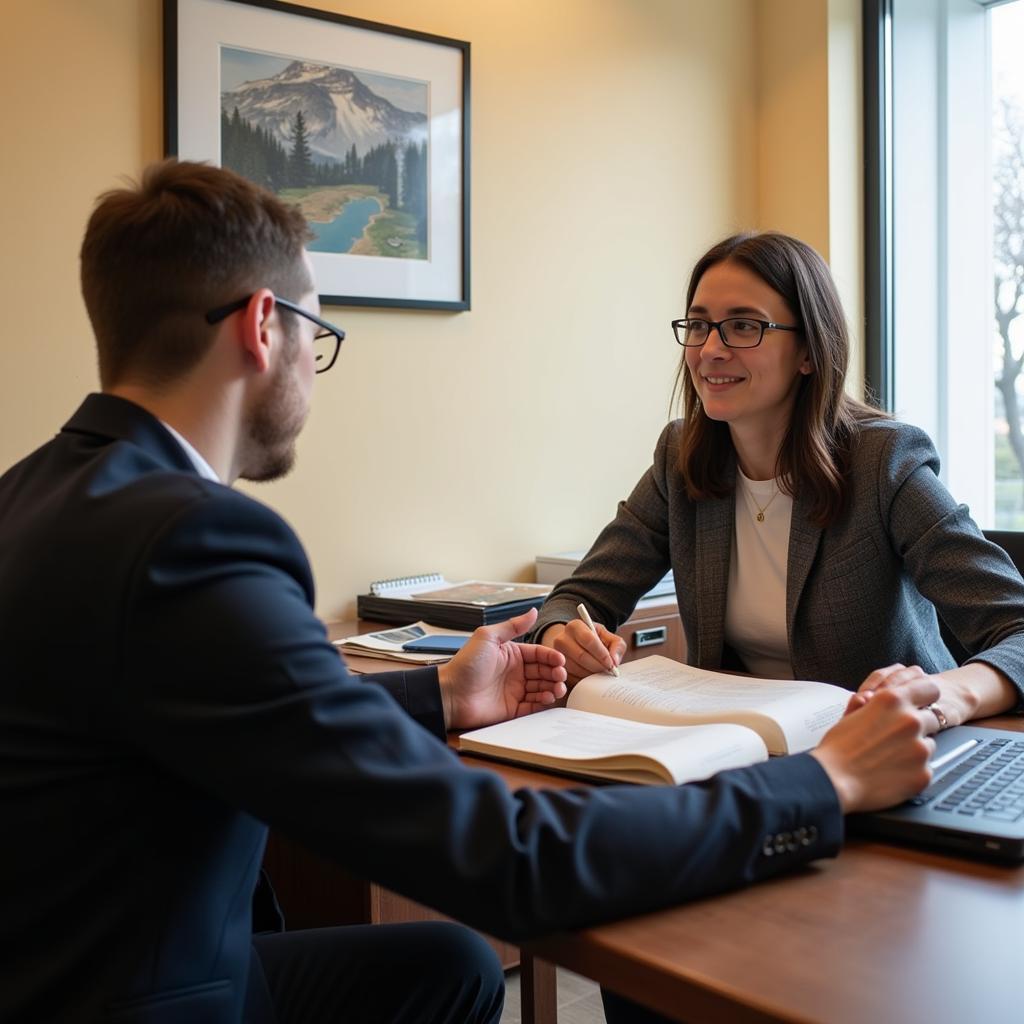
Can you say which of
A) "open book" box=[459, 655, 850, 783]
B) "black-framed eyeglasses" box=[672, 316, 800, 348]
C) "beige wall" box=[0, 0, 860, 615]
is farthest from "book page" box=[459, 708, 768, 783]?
"beige wall" box=[0, 0, 860, 615]

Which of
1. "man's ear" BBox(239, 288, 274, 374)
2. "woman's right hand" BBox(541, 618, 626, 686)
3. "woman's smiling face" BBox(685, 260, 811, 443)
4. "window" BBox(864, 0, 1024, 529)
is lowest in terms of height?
"woman's right hand" BBox(541, 618, 626, 686)

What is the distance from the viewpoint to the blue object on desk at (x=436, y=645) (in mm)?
2117

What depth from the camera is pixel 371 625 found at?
2.71m

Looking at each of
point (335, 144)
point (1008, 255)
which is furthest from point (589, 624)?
point (1008, 255)

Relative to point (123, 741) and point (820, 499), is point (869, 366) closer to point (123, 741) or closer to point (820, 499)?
point (820, 499)

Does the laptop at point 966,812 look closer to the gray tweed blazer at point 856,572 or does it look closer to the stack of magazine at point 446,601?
the gray tweed blazer at point 856,572

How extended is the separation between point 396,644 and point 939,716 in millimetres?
1113

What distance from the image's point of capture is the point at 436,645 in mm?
2135

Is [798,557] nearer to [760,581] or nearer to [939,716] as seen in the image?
[760,581]

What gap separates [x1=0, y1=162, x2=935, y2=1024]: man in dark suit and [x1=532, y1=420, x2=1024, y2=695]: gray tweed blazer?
2.35 ft

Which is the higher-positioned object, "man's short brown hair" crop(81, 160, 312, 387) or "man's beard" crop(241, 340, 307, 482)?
"man's short brown hair" crop(81, 160, 312, 387)

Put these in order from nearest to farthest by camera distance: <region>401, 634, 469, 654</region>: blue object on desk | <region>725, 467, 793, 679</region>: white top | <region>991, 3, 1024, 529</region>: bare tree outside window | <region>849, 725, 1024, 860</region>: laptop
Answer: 1. <region>849, 725, 1024, 860</region>: laptop
2. <region>725, 467, 793, 679</region>: white top
3. <region>401, 634, 469, 654</region>: blue object on desk
4. <region>991, 3, 1024, 529</region>: bare tree outside window

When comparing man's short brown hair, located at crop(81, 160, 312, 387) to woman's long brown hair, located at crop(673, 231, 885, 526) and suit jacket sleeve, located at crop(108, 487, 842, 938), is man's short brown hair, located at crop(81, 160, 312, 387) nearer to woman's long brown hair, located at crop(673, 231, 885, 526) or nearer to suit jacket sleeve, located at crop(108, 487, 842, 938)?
suit jacket sleeve, located at crop(108, 487, 842, 938)

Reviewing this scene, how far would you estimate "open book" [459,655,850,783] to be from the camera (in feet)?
3.83
